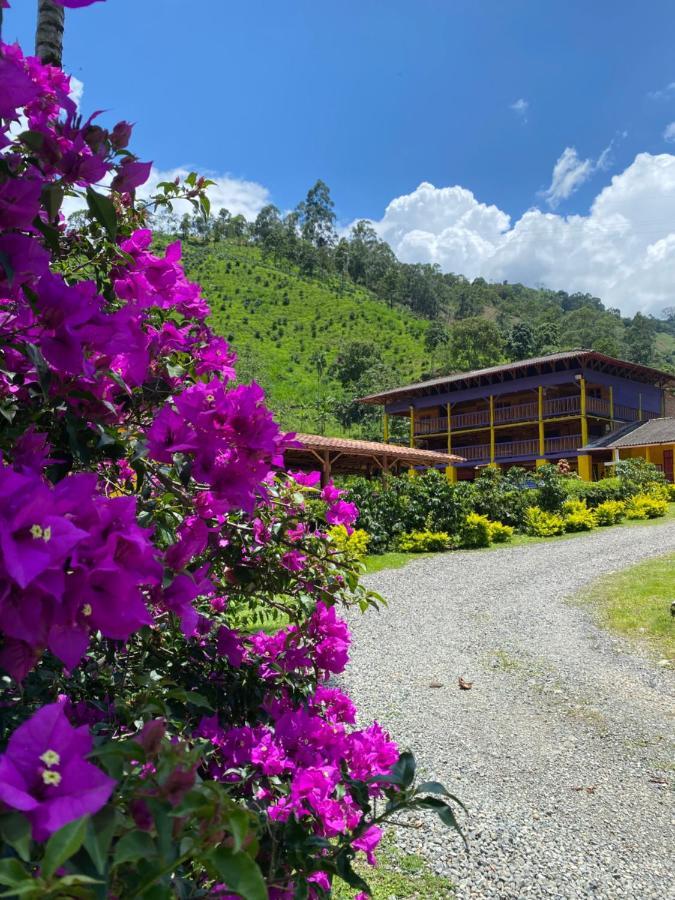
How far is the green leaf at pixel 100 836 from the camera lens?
0.45 metres

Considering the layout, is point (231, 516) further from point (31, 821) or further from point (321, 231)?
point (321, 231)

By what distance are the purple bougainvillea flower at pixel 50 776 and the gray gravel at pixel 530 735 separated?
1.37 metres

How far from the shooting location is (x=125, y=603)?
2.00 feet

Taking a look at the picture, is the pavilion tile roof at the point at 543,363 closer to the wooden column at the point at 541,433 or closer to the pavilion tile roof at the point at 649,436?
the wooden column at the point at 541,433

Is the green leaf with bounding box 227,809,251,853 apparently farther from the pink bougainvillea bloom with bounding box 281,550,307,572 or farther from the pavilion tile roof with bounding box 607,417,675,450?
the pavilion tile roof with bounding box 607,417,675,450

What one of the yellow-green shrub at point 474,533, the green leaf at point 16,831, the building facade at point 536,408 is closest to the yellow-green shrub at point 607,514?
the yellow-green shrub at point 474,533

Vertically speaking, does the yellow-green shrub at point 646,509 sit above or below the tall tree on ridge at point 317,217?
below

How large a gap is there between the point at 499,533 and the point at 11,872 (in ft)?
44.8

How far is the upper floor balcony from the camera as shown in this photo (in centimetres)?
2795

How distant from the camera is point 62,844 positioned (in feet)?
1.37

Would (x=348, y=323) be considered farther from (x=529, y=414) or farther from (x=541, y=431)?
(x=541, y=431)

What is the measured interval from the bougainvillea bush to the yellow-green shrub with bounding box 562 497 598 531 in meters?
14.2

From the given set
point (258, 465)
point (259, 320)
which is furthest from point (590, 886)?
point (259, 320)

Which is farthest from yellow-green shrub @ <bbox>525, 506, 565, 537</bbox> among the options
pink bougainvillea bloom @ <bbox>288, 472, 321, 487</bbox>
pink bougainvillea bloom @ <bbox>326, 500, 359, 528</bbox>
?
pink bougainvillea bloom @ <bbox>288, 472, 321, 487</bbox>
